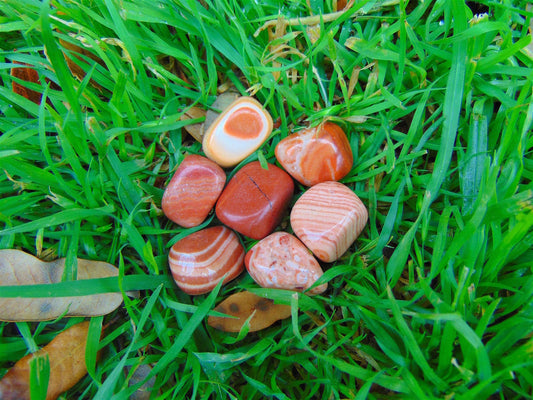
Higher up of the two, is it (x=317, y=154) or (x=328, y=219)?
(x=317, y=154)

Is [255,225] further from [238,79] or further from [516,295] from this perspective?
[516,295]

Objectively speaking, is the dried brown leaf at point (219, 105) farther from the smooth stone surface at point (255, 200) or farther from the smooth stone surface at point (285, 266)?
the smooth stone surface at point (285, 266)

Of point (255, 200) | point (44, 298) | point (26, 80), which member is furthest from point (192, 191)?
point (26, 80)

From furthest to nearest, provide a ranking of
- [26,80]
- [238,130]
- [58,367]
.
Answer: [26,80] → [238,130] → [58,367]

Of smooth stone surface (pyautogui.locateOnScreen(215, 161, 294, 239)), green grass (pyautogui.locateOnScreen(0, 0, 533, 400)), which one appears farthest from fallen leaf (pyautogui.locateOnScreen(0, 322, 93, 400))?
smooth stone surface (pyautogui.locateOnScreen(215, 161, 294, 239))

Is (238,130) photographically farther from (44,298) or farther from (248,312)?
(44,298)

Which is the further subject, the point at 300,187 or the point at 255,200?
→ the point at 300,187

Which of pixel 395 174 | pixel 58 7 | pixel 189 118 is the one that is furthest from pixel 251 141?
pixel 58 7
